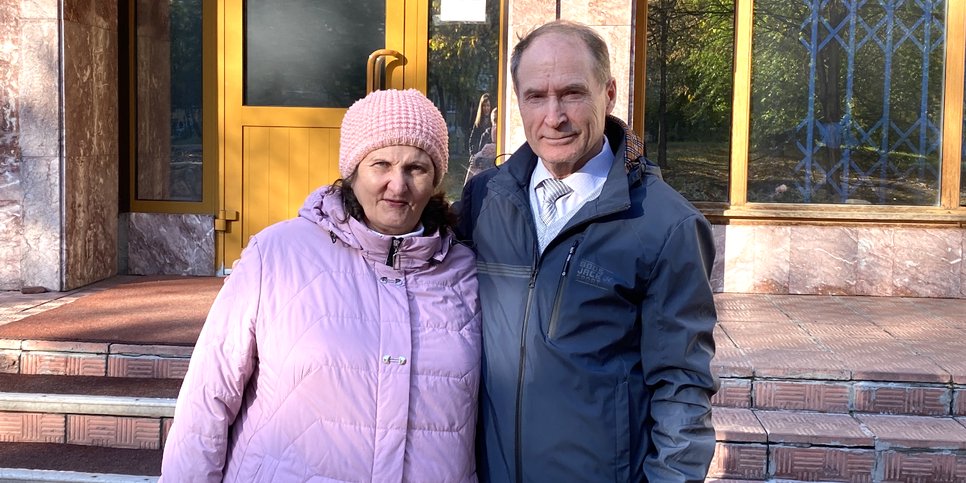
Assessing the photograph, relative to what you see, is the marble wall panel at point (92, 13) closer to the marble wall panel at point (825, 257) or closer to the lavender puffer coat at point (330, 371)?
the marble wall panel at point (825, 257)

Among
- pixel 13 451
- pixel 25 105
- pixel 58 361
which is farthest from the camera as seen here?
pixel 25 105

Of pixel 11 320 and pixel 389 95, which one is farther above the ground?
pixel 389 95

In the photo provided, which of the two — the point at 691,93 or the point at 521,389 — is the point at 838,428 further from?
the point at 691,93

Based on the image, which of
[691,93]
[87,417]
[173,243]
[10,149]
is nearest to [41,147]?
[10,149]

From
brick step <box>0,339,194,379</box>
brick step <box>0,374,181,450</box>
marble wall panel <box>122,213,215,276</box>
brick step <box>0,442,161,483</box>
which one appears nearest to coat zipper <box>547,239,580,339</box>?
brick step <box>0,442,161,483</box>

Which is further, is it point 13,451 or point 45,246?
point 45,246

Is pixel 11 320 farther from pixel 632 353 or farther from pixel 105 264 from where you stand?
pixel 632 353

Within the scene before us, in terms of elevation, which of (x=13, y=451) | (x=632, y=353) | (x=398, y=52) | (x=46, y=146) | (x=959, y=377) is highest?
(x=398, y=52)

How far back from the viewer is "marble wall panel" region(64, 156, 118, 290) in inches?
268

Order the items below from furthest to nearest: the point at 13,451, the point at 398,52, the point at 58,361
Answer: the point at 398,52 → the point at 58,361 → the point at 13,451

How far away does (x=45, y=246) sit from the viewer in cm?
675

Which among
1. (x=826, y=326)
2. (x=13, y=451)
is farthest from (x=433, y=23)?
(x=13, y=451)

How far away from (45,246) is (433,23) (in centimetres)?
277

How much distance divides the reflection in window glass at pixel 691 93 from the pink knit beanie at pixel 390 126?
5144 mm
